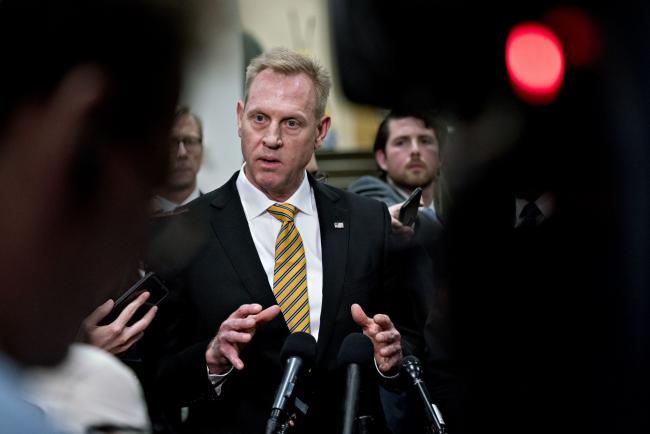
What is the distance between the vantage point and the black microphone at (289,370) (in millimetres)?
2787

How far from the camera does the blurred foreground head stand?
95 centimetres

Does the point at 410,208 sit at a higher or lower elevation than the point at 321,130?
lower

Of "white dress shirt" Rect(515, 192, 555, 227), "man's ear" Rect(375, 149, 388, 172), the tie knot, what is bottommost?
"man's ear" Rect(375, 149, 388, 172)

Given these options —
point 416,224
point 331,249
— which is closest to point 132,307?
point 331,249

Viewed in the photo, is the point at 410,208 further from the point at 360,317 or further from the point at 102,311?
the point at 102,311

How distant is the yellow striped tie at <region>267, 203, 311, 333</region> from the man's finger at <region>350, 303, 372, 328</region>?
0.22m

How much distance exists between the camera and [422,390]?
3.17 meters

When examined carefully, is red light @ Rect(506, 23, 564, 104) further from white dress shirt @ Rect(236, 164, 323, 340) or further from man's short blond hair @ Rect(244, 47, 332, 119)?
man's short blond hair @ Rect(244, 47, 332, 119)

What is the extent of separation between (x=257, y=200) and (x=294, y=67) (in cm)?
57

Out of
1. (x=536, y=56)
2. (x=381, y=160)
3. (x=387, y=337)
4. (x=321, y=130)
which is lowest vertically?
(x=387, y=337)

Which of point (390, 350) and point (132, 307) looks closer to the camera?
point (390, 350)

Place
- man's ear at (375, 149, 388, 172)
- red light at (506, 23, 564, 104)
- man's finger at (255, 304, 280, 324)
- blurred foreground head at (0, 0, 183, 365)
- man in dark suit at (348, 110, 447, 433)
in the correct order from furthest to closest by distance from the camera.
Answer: man's ear at (375, 149, 388, 172) → man in dark suit at (348, 110, 447, 433) → man's finger at (255, 304, 280, 324) → red light at (506, 23, 564, 104) → blurred foreground head at (0, 0, 183, 365)

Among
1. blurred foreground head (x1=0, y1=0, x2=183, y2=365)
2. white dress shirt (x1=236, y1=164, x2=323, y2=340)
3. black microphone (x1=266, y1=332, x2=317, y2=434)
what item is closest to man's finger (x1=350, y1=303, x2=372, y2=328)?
white dress shirt (x1=236, y1=164, x2=323, y2=340)

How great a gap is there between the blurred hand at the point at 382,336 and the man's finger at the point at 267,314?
31cm
